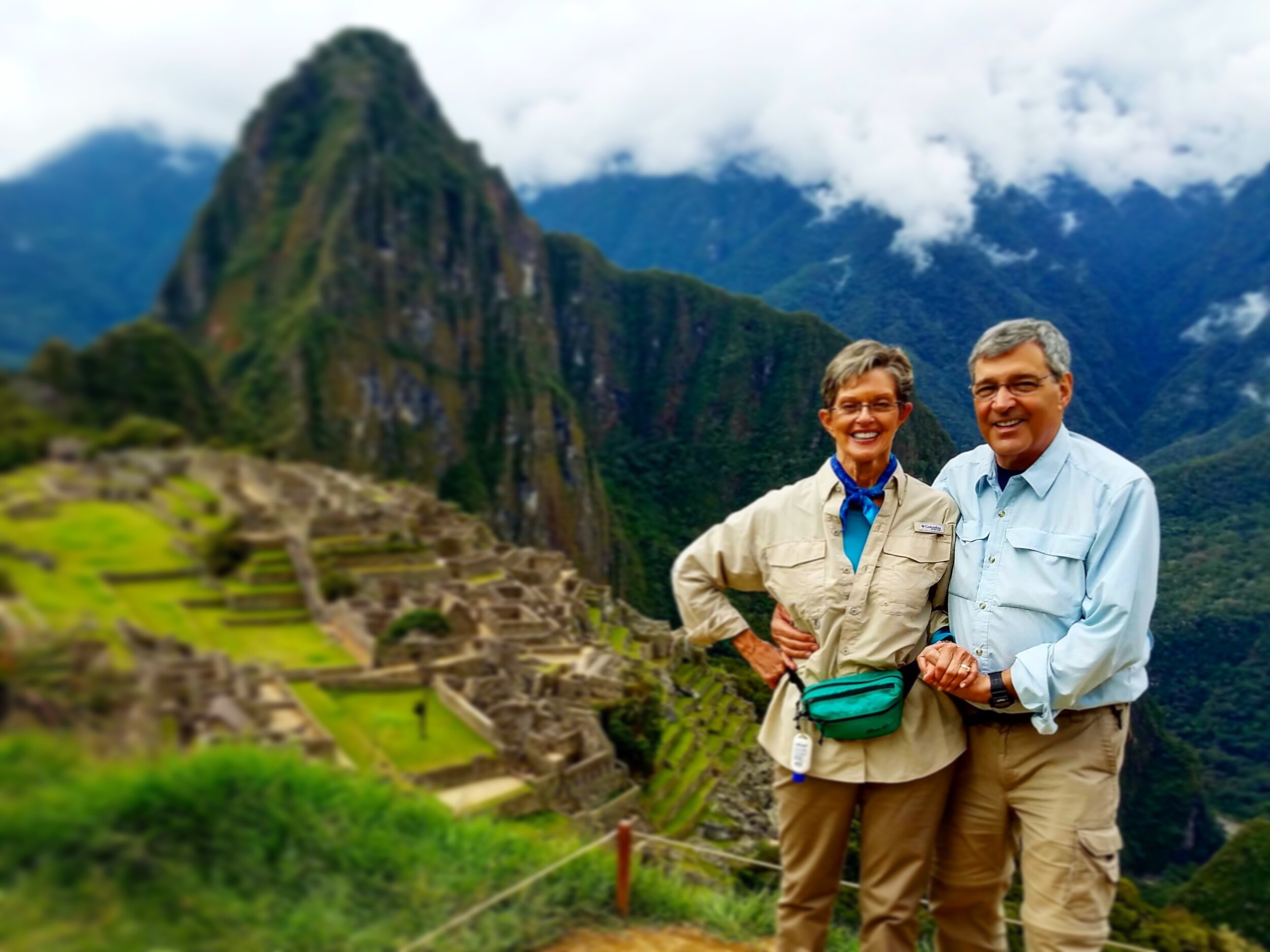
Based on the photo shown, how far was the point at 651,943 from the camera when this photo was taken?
3674 mm

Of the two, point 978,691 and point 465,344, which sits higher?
point 465,344

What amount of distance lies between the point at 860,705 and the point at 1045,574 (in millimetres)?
676

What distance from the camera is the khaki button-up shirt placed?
274 centimetres

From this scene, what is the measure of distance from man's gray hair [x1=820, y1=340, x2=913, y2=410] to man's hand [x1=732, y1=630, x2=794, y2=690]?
0.87 meters

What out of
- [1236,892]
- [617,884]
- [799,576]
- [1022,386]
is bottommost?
[1236,892]

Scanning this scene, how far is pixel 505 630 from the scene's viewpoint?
52.1 feet

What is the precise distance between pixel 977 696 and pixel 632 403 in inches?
411

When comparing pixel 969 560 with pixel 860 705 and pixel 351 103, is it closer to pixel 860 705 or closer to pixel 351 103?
pixel 860 705

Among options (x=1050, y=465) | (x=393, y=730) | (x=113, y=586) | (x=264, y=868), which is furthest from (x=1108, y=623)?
(x=393, y=730)

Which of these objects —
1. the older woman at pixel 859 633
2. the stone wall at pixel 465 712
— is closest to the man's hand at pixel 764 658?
the older woman at pixel 859 633

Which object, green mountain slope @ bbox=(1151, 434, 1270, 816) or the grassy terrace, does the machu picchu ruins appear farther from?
green mountain slope @ bbox=(1151, 434, 1270, 816)

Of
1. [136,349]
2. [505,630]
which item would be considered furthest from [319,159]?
[136,349]

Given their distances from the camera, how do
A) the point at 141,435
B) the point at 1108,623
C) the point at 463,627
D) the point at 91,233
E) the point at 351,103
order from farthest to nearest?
1. the point at 351,103
2. the point at 463,627
3. the point at 91,233
4. the point at 141,435
5. the point at 1108,623

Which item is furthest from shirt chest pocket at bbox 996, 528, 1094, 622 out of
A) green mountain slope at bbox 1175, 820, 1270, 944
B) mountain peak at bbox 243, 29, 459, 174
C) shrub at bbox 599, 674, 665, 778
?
mountain peak at bbox 243, 29, 459, 174
